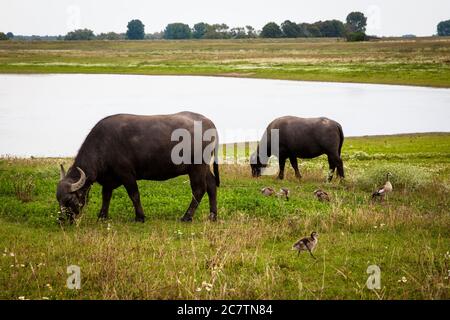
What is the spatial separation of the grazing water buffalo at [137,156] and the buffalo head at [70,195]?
0.08 m

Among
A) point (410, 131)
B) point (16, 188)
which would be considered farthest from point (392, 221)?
point (410, 131)

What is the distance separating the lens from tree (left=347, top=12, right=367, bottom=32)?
7098 inches

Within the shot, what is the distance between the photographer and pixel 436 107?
1683 inches

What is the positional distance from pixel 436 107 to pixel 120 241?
37.3 metres

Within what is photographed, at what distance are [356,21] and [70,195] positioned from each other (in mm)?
182308

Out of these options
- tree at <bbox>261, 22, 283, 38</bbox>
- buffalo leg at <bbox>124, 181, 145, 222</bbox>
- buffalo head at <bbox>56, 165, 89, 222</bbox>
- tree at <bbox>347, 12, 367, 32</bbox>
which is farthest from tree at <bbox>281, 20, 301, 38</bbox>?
buffalo head at <bbox>56, 165, 89, 222</bbox>

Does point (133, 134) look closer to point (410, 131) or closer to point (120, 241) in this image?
point (120, 241)

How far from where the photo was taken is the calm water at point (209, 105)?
3244 cm

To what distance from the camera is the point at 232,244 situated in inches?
390

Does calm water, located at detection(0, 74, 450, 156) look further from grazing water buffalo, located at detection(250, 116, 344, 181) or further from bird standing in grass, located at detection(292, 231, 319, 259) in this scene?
bird standing in grass, located at detection(292, 231, 319, 259)

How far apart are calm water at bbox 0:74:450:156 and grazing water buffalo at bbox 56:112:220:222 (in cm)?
1459

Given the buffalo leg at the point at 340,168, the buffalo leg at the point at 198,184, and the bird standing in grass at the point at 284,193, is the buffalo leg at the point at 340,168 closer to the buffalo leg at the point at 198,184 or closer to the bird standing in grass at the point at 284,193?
the bird standing in grass at the point at 284,193

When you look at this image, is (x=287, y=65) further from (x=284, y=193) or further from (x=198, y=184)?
(x=198, y=184)
